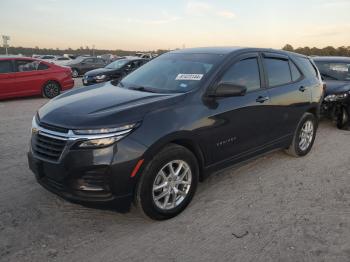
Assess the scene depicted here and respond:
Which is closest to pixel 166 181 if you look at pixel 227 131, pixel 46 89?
pixel 227 131

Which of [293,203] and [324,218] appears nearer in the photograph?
[324,218]

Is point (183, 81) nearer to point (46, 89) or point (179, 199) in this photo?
point (179, 199)

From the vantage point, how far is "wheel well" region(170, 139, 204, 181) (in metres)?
3.69

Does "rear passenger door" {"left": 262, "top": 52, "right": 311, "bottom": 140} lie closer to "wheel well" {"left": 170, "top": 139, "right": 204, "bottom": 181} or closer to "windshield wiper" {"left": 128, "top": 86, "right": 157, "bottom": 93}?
"wheel well" {"left": 170, "top": 139, "right": 204, "bottom": 181}

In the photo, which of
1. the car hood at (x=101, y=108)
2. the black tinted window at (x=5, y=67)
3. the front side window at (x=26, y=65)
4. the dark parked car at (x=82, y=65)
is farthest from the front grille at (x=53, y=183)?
the dark parked car at (x=82, y=65)

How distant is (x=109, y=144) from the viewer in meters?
3.16

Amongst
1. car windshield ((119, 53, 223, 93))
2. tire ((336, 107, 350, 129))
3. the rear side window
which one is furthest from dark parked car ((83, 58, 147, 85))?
car windshield ((119, 53, 223, 93))

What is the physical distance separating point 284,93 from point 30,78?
9.45m

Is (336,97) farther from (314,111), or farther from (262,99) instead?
(262,99)

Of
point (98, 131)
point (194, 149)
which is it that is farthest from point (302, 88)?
point (98, 131)

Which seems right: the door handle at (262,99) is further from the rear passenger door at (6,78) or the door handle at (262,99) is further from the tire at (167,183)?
the rear passenger door at (6,78)

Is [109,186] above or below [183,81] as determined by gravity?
below

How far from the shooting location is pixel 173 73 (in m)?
4.43

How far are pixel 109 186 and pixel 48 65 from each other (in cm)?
1052
